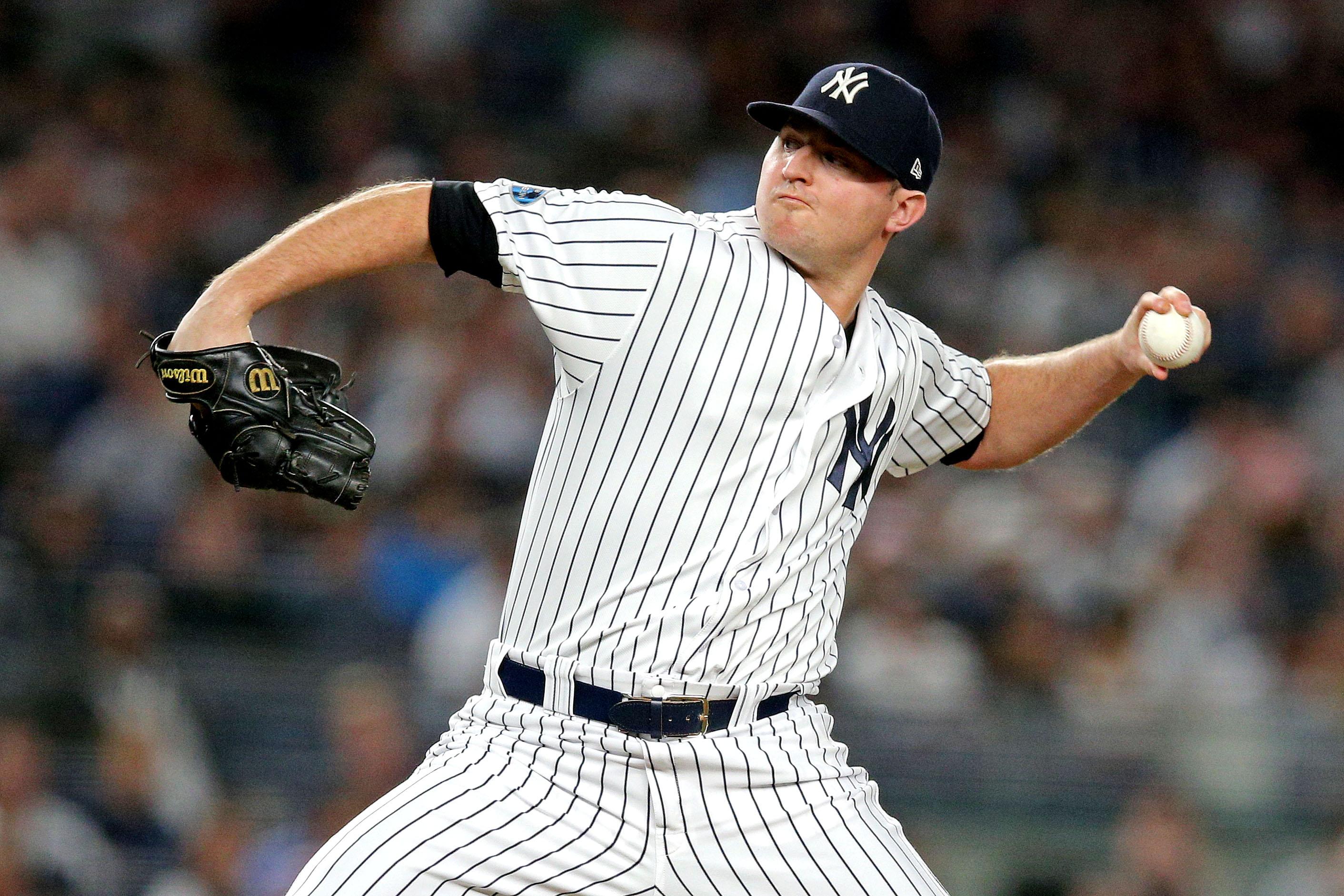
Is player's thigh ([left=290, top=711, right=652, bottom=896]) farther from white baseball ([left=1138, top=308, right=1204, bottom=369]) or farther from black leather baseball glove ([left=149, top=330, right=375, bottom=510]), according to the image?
white baseball ([left=1138, top=308, right=1204, bottom=369])

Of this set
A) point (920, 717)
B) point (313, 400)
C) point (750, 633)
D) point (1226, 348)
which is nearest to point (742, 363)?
point (750, 633)

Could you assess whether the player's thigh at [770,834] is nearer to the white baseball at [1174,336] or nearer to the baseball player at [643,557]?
the baseball player at [643,557]

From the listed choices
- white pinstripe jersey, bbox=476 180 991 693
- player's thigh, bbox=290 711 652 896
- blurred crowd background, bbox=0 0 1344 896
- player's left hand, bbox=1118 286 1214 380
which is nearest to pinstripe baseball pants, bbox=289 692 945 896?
player's thigh, bbox=290 711 652 896

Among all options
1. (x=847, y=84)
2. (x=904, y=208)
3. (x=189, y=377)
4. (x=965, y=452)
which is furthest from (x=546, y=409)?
(x=189, y=377)

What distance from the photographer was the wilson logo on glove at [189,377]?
2234 millimetres

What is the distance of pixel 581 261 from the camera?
238 cm

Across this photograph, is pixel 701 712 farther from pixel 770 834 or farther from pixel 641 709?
pixel 770 834

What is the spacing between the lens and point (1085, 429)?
21.7 feet

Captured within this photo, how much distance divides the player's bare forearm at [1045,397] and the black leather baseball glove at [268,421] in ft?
3.84

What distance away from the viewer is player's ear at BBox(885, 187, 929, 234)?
2645 mm

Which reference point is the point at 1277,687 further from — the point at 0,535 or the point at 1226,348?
the point at 0,535

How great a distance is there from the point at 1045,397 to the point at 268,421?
4.62 ft

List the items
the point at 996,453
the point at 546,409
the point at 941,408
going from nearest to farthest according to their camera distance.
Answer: the point at 941,408
the point at 996,453
the point at 546,409

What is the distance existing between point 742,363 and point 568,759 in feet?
2.07
